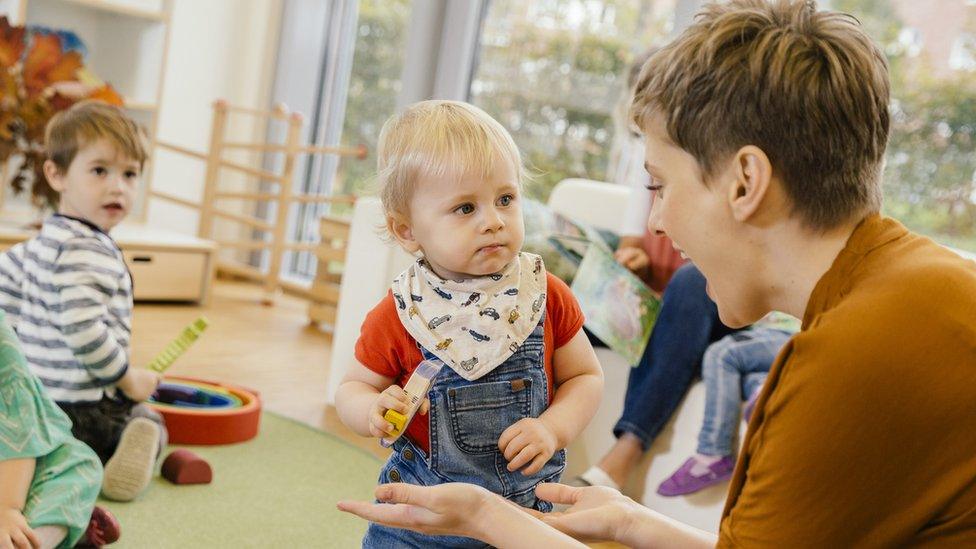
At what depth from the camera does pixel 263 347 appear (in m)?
3.82

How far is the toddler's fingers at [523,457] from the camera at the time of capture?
1.36 metres

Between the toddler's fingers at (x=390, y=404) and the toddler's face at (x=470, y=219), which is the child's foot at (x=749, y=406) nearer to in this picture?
the toddler's face at (x=470, y=219)

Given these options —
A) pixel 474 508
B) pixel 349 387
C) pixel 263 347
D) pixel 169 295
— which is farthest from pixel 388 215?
pixel 169 295

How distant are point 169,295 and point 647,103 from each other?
3550 millimetres

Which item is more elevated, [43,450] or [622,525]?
[622,525]

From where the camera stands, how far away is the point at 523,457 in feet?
4.46

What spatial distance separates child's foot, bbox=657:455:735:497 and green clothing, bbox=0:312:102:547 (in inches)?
46.5

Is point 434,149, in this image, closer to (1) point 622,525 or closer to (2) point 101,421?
(1) point 622,525

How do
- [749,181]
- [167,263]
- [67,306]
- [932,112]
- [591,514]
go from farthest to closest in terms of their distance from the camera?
1. [167,263]
2. [932,112]
3. [67,306]
4. [591,514]
5. [749,181]

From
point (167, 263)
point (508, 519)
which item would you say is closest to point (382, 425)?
point (508, 519)

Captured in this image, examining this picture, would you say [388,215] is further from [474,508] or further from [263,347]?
[263,347]

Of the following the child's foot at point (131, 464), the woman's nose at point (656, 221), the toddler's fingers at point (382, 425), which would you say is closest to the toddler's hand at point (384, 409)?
the toddler's fingers at point (382, 425)

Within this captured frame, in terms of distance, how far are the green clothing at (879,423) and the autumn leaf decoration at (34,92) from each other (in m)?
2.89

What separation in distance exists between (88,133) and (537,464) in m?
1.40
